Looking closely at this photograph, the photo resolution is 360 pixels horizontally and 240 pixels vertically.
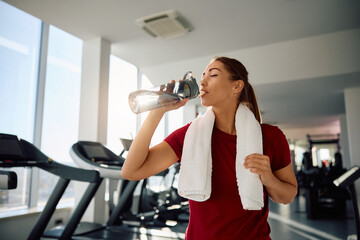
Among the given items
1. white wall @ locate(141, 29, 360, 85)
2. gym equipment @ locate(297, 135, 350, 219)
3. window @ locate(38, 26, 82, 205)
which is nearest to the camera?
window @ locate(38, 26, 82, 205)

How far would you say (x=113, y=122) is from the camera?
4.61 metres

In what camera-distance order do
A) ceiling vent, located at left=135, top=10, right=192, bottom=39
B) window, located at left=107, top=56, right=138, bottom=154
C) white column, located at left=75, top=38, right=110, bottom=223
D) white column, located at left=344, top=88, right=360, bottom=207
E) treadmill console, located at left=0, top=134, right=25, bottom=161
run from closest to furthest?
treadmill console, located at left=0, top=134, right=25, bottom=161 < ceiling vent, located at left=135, top=10, right=192, bottom=39 < white column, located at left=75, top=38, right=110, bottom=223 < window, located at left=107, top=56, right=138, bottom=154 < white column, located at left=344, top=88, right=360, bottom=207

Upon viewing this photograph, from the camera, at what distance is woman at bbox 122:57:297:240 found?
2.83 ft

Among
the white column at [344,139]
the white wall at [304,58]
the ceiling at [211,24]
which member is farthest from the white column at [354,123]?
the white column at [344,139]

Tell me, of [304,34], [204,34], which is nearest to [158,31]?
[204,34]

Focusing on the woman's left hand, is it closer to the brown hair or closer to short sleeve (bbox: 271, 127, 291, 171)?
short sleeve (bbox: 271, 127, 291, 171)

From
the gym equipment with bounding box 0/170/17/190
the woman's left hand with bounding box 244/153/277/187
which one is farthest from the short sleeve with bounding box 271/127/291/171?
the gym equipment with bounding box 0/170/17/190

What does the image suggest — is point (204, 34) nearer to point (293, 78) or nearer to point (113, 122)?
point (293, 78)

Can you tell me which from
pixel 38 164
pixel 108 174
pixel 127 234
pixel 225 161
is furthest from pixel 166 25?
pixel 225 161

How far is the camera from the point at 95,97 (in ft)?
13.4

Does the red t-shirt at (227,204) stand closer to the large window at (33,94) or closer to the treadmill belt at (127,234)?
the treadmill belt at (127,234)

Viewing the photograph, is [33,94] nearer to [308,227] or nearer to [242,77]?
[242,77]

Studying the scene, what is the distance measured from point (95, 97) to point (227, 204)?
3.53 m

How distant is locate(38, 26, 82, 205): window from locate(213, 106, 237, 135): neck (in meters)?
3.22
